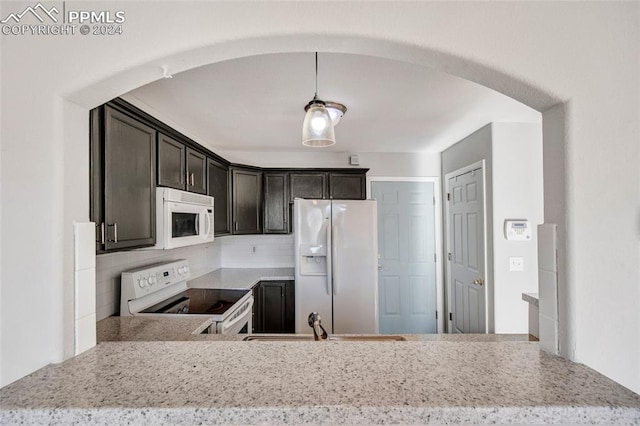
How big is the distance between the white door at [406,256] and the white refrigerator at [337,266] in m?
0.90

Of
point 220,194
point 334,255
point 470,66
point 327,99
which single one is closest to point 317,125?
point 327,99

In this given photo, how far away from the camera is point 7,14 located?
2.79 ft

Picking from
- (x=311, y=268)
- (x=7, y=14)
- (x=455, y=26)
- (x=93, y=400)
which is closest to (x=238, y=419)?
(x=93, y=400)

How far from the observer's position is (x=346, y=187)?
378cm

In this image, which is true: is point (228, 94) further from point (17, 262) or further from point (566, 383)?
point (566, 383)

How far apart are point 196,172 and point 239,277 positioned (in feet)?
4.35

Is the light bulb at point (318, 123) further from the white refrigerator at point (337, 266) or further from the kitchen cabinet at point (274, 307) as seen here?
the kitchen cabinet at point (274, 307)

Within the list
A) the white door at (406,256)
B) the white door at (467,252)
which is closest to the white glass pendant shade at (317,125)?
the white door at (467,252)

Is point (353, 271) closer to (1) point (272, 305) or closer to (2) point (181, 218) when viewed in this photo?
(1) point (272, 305)

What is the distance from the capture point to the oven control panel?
80.5 inches

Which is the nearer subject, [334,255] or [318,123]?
[318,123]

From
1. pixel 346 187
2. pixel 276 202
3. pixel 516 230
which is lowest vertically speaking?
pixel 516 230

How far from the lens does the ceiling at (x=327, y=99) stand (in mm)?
1829
